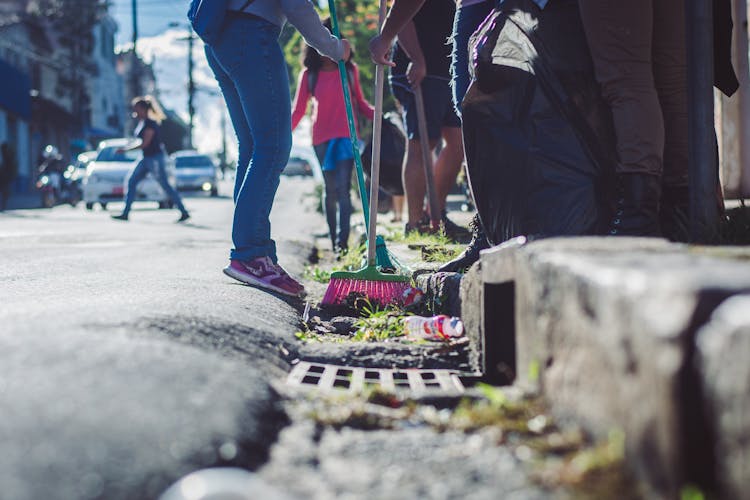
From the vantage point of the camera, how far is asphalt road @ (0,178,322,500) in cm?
146

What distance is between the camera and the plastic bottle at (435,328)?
9.69ft

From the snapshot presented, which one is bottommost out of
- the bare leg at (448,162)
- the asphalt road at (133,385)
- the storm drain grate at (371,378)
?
the storm drain grate at (371,378)

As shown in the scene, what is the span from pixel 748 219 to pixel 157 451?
2.55m

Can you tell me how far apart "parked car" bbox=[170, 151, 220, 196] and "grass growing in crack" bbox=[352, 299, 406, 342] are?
2702cm

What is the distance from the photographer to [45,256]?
614cm

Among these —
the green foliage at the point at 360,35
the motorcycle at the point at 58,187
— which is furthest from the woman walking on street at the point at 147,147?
the motorcycle at the point at 58,187

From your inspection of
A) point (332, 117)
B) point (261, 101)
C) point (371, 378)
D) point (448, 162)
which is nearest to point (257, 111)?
point (261, 101)

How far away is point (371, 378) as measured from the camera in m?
2.49

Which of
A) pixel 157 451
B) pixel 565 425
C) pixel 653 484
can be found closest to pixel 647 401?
pixel 653 484

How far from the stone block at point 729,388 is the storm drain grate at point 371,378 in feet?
3.23

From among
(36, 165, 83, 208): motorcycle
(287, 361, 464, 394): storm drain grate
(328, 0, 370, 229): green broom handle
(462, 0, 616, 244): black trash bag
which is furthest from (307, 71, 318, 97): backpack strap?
(36, 165, 83, 208): motorcycle

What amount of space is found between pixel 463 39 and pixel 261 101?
913 mm

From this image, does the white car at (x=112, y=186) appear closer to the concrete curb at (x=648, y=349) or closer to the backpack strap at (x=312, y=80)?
the backpack strap at (x=312, y=80)

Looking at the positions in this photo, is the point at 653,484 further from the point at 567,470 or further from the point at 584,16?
the point at 584,16
